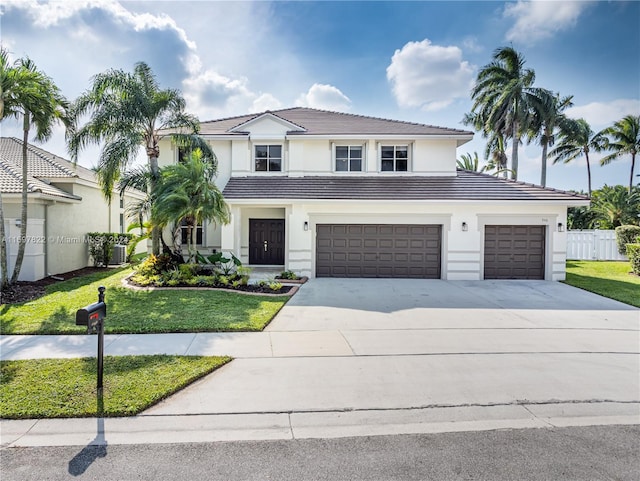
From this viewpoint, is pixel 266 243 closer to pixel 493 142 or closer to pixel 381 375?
pixel 381 375

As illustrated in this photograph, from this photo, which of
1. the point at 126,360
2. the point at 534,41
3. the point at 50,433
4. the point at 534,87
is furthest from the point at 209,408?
the point at 534,87

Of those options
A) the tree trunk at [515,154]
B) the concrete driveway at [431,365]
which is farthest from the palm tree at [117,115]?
the tree trunk at [515,154]

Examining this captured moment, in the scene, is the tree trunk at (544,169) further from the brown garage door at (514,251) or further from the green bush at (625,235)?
the brown garage door at (514,251)

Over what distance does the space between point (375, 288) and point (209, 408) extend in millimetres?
8792

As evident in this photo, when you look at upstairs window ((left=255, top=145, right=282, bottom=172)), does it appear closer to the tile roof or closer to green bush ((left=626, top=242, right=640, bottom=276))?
the tile roof

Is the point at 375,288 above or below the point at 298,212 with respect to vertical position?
below

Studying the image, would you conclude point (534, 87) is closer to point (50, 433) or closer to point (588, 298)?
point (588, 298)

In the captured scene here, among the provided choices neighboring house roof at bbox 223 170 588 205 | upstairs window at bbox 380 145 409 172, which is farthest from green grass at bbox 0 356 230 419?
upstairs window at bbox 380 145 409 172

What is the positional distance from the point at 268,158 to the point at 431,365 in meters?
13.4

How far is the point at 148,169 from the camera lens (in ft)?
44.7

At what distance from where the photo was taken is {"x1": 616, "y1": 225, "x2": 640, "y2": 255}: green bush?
1955 cm

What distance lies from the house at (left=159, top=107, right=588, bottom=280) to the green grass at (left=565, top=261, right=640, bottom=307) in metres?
1.28

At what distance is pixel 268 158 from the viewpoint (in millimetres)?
A: 17000

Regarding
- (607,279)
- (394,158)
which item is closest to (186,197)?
(394,158)
